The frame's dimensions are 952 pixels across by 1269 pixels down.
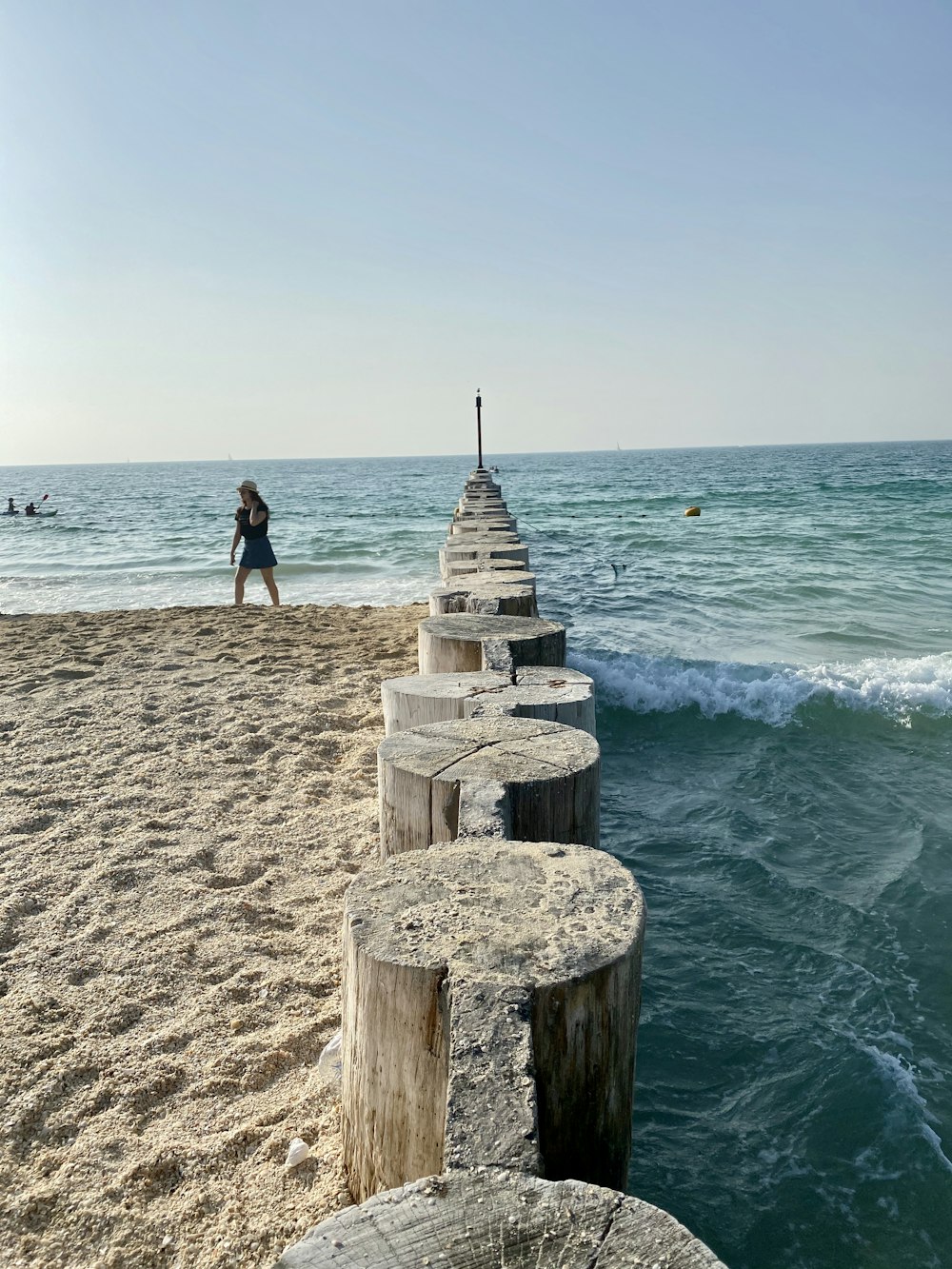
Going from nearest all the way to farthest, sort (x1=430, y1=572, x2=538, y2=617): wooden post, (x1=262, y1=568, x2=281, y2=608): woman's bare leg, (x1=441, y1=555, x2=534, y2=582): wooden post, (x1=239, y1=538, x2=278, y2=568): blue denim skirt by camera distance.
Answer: (x1=430, y1=572, x2=538, y2=617): wooden post, (x1=441, y1=555, x2=534, y2=582): wooden post, (x1=239, y1=538, x2=278, y2=568): blue denim skirt, (x1=262, y1=568, x2=281, y2=608): woman's bare leg

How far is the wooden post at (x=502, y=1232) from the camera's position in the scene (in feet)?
4.04

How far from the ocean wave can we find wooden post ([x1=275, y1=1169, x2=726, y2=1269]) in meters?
6.65

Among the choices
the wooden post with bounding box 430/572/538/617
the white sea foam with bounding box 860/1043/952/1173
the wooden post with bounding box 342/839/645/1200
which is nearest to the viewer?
the wooden post with bounding box 342/839/645/1200

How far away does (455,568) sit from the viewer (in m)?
6.70

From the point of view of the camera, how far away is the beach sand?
7.34ft

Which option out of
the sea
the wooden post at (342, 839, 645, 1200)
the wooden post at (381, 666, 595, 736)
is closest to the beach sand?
the wooden post at (342, 839, 645, 1200)

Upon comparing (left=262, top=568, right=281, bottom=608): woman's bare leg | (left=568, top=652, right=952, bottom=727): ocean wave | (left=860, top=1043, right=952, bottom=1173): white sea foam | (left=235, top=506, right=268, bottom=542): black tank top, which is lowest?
(left=860, top=1043, right=952, bottom=1173): white sea foam

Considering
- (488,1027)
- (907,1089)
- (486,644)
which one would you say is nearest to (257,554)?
(486,644)

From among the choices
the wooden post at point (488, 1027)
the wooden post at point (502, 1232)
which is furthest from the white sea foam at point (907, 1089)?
the wooden post at point (502, 1232)

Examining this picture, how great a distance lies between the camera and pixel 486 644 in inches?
156

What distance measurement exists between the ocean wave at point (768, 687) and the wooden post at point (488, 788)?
17.4ft

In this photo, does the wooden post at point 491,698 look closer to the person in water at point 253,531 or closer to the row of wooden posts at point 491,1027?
the row of wooden posts at point 491,1027

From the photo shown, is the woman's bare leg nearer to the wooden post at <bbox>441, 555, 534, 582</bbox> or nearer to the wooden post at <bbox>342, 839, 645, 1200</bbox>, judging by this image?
the wooden post at <bbox>441, 555, 534, 582</bbox>

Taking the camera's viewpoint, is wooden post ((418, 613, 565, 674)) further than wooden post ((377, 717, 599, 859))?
Yes
